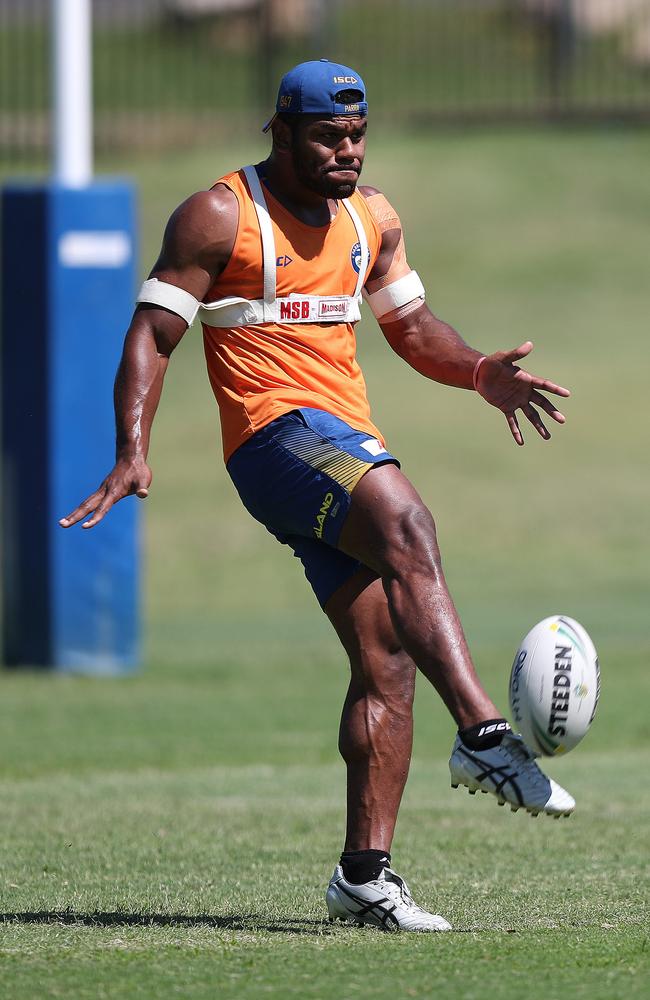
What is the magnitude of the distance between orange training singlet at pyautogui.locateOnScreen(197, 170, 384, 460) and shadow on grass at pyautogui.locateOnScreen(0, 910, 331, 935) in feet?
4.80

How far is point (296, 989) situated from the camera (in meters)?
4.90

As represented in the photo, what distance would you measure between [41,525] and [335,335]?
7984mm

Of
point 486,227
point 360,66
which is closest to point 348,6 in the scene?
point 360,66

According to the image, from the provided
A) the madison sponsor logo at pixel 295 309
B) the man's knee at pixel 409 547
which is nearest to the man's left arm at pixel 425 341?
the madison sponsor logo at pixel 295 309

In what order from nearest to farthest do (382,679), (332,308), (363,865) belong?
(363,865) → (382,679) → (332,308)

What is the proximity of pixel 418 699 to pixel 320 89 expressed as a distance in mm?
7353

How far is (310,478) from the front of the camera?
5766 millimetres

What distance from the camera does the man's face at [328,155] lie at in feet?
19.9

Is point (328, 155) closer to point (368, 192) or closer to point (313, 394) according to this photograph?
point (368, 192)

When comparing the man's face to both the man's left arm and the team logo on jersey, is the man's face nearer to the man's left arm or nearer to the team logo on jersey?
the team logo on jersey

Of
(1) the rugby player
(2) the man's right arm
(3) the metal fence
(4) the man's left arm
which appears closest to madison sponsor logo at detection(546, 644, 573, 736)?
(1) the rugby player

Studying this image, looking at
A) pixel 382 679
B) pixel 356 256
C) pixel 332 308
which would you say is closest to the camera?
pixel 382 679

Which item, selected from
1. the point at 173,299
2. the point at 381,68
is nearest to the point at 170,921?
the point at 173,299

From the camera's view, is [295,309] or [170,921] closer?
[170,921]
